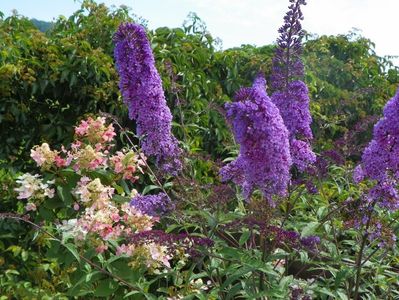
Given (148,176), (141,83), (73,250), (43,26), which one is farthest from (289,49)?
(43,26)

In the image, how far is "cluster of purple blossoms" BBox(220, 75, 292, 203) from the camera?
2598mm

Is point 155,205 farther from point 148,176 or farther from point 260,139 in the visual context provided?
point 148,176

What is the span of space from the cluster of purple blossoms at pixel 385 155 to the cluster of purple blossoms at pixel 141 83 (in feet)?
3.66

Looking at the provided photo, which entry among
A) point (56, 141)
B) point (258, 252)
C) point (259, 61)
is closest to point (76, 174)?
point (56, 141)

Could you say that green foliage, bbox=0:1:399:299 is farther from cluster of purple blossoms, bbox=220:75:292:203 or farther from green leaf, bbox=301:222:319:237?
cluster of purple blossoms, bbox=220:75:292:203

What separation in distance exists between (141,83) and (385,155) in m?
1.29

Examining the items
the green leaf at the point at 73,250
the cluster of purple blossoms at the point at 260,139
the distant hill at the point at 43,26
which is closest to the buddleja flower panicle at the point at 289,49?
the cluster of purple blossoms at the point at 260,139

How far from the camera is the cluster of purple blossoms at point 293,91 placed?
315 centimetres

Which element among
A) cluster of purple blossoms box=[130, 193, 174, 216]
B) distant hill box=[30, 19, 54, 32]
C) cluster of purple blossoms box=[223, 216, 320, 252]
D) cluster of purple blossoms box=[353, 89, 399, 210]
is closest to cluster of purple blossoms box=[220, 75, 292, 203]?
cluster of purple blossoms box=[223, 216, 320, 252]

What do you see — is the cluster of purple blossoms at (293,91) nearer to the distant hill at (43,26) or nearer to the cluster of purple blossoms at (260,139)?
the cluster of purple blossoms at (260,139)

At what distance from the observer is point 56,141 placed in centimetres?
520

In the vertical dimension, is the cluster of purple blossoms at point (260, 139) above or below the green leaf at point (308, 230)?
above

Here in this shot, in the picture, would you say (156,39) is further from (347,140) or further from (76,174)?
(347,140)

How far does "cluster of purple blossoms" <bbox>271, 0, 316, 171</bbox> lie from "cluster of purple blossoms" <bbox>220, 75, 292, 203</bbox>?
0.43m
